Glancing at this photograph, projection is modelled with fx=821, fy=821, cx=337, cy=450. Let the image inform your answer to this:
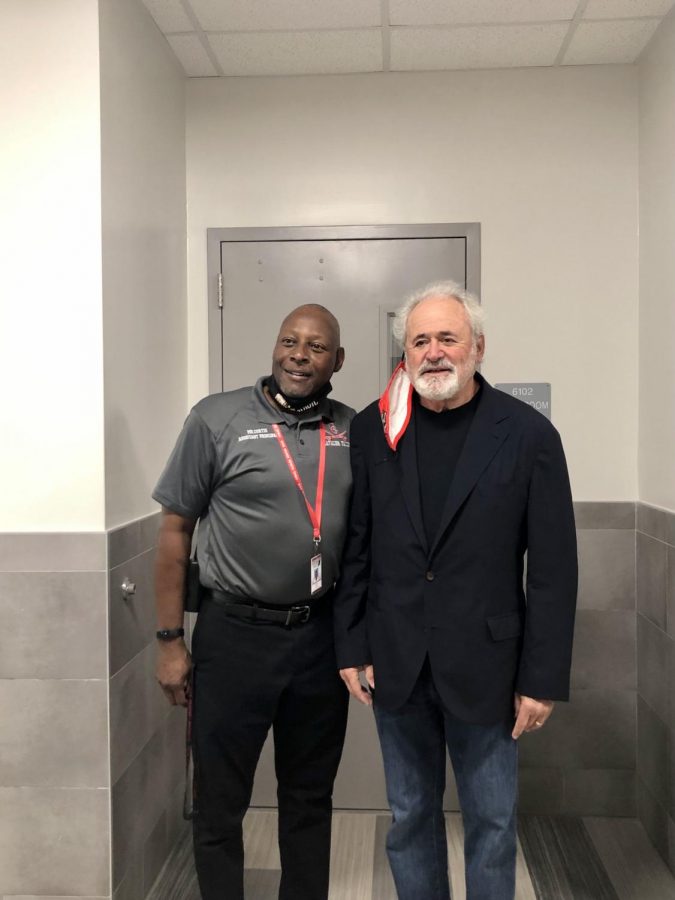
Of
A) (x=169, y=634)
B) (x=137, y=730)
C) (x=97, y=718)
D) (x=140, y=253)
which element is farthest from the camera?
(x=140, y=253)

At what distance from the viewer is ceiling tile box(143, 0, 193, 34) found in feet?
8.11

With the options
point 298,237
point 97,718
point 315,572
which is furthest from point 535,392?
point 97,718

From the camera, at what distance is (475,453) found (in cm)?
181

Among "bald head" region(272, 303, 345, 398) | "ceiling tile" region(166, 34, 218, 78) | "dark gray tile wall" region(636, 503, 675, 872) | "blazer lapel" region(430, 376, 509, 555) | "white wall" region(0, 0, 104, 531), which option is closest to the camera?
"blazer lapel" region(430, 376, 509, 555)

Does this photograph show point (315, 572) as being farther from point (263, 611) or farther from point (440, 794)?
point (440, 794)

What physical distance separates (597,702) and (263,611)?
1.58 metres

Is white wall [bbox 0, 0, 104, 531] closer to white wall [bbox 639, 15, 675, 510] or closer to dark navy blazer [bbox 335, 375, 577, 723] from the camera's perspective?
dark navy blazer [bbox 335, 375, 577, 723]

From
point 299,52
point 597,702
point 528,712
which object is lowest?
point 597,702

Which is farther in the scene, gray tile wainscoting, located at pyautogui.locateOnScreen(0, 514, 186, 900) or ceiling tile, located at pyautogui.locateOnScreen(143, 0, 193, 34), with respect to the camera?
ceiling tile, located at pyautogui.locateOnScreen(143, 0, 193, 34)

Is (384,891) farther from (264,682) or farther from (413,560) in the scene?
(413,560)

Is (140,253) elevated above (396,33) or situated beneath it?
situated beneath

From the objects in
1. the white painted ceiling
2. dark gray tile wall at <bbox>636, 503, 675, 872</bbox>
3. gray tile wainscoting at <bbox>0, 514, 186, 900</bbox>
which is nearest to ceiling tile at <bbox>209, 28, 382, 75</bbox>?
the white painted ceiling

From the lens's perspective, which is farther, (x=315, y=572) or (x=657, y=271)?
(x=657, y=271)

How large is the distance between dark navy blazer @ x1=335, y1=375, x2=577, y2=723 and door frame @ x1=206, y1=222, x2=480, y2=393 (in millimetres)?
1256
